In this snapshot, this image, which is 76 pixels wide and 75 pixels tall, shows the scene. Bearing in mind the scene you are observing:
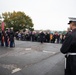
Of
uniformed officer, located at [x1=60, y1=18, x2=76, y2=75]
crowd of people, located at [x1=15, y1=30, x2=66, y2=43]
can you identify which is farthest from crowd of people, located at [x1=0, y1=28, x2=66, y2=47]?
uniformed officer, located at [x1=60, y1=18, x2=76, y2=75]

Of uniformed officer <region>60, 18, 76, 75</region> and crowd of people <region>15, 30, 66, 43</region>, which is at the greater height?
uniformed officer <region>60, 18, 76, 75</region>

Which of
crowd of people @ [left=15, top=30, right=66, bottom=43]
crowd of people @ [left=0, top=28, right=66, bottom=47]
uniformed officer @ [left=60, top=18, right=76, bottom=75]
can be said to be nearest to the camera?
uniformed officer @ [left=60, top=18, right=76, bottom=75]

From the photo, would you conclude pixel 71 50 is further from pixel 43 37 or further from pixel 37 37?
pixel 37 37

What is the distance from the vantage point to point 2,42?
2034 cm

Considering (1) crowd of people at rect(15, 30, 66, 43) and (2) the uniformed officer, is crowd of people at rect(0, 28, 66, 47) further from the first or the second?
(2) the uniformed officer

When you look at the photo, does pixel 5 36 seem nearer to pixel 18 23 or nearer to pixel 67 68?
pixel 67 68

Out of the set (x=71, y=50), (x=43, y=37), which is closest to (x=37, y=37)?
(x=43, y=37)

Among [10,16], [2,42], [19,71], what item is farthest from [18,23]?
[19,71]

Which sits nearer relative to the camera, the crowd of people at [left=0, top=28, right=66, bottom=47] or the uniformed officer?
the uniformed officer

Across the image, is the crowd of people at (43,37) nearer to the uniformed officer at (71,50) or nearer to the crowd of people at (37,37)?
the crowd of people at (37,37)

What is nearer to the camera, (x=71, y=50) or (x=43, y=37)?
(x=71, y=50)

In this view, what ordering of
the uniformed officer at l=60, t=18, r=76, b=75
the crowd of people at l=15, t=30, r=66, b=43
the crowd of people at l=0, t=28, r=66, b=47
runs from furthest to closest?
1. the crowd of people at l=15, t=30, r=66, b=43
2. the crowd of people at l=0, t=28, r=66, b=47
3. the uniformed officer at l=60, t=18, r=76, b=75

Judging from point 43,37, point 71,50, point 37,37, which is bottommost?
point 37,37

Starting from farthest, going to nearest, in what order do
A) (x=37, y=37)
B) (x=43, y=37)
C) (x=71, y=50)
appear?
(x=37, y=37), (x=43, y=37), (x=71, y=50)
